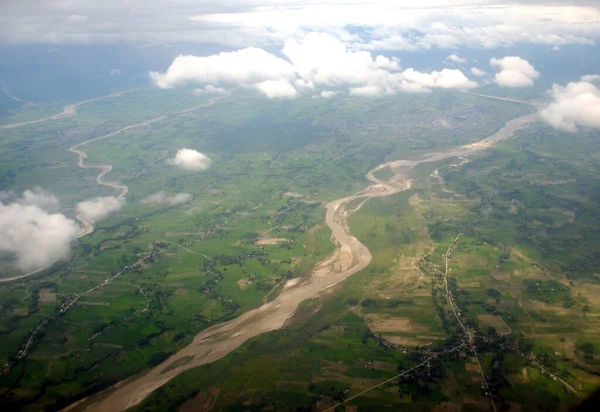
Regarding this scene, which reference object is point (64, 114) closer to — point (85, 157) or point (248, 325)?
point (85, 157)

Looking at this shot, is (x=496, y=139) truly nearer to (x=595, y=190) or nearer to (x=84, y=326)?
(x=595, y=190)

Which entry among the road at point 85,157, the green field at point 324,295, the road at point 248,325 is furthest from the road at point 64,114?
the road at point 248,325

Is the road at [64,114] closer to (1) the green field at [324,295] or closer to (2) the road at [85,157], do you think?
(2) the road at [85,157]

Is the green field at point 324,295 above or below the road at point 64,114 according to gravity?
above

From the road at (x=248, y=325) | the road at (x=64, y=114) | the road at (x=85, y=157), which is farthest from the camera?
the road at (x=64, y=114)

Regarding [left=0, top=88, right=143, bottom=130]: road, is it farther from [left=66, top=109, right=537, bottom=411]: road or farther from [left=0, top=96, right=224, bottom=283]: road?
[left=66, top=109, right=537, bottom=411]: road

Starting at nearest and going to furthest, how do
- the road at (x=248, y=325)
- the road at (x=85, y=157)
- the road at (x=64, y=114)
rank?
the road at (x=248, y=325) → the road at (x=85, y=157) → the road at (x=64, y=114)

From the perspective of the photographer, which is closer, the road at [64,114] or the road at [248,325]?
the road at [248,325]

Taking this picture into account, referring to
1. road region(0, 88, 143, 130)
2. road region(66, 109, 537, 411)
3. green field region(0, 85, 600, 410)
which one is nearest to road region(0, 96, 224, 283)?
road region(0, 88, 143, 130)

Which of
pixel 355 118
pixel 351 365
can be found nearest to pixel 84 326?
pixel 351 365

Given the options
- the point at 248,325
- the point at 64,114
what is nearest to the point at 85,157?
the point at 64,114
